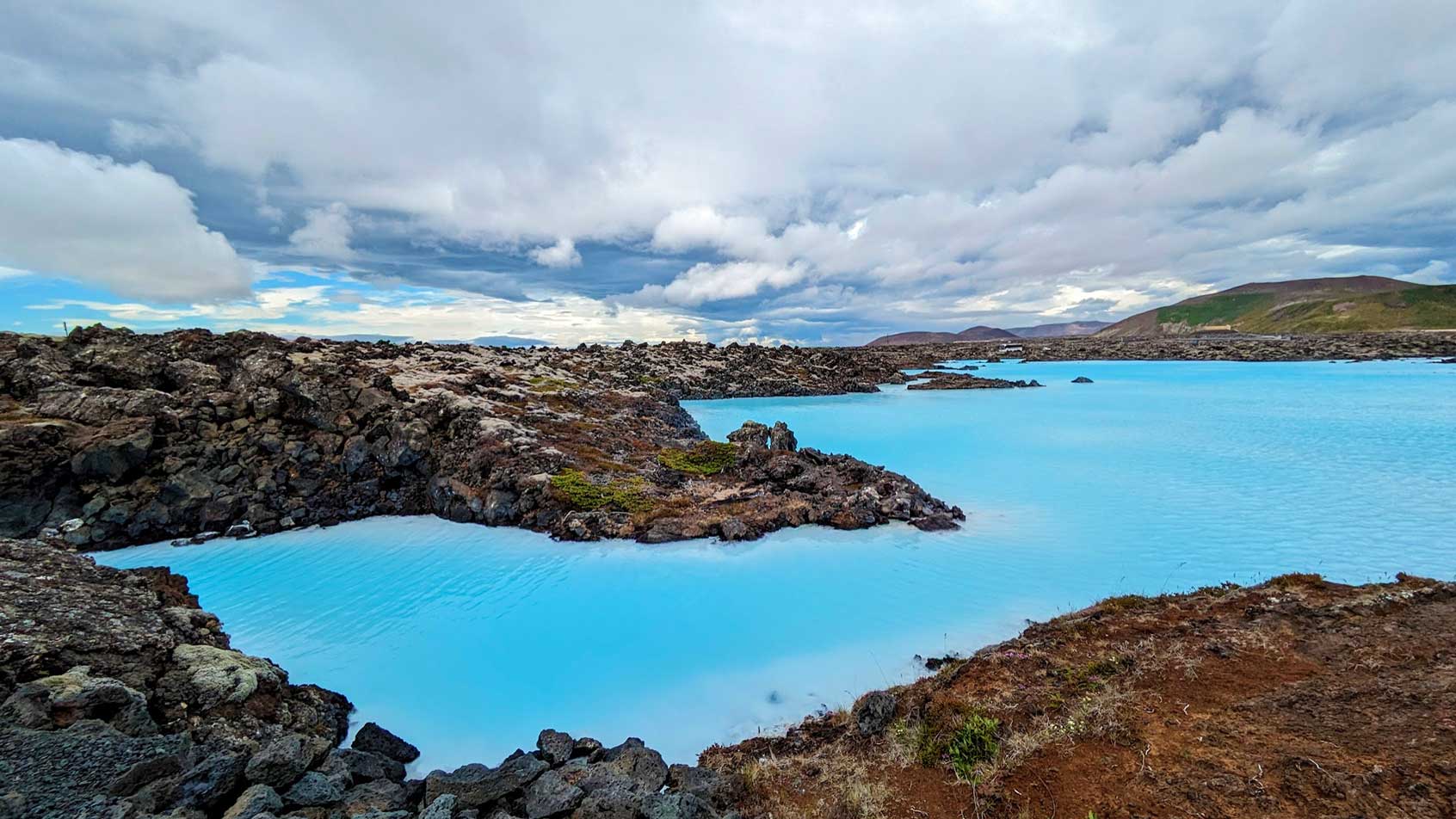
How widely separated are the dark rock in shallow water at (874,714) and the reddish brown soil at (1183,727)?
131 mm

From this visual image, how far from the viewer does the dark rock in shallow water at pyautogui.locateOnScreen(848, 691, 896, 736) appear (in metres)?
8.22

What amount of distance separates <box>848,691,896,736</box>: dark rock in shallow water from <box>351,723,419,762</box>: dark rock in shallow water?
6989 millimetres

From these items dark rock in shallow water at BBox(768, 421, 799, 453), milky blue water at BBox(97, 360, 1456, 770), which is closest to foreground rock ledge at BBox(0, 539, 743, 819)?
milky blue water at BBox(97, 360, 1456, 770)

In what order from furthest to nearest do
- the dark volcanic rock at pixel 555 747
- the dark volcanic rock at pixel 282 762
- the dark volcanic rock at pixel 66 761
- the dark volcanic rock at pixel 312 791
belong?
the dark volcanic rock at pixel 555 747 < the dark volcanic rock at pixel 282 762 < the dark volcanic rock at pixel 312 791 < the dark volcanic rock at pixel 66 761

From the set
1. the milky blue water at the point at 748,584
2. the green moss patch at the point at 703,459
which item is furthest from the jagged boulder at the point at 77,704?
the green moss patch at the point at 703,459

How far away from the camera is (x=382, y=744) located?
8.77 meters

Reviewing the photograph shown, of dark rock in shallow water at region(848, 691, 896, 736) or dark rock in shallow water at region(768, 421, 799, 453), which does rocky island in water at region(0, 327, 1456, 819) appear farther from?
dark rock in shallow water at region(768, 421, 799, 453)

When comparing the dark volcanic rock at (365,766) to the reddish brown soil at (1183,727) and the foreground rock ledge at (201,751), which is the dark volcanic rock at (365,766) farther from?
the reddish brown soil at (1183,727)

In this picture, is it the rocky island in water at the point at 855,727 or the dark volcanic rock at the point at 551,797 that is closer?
the rocky island in water at the point at 855,727

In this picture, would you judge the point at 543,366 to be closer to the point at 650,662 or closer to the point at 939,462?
the point at 939,462

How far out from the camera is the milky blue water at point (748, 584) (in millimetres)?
10742

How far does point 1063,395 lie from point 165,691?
73.1 meters

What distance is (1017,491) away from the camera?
2467 cm

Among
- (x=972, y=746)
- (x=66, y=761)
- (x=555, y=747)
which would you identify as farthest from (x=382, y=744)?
(x=972, y=746)
